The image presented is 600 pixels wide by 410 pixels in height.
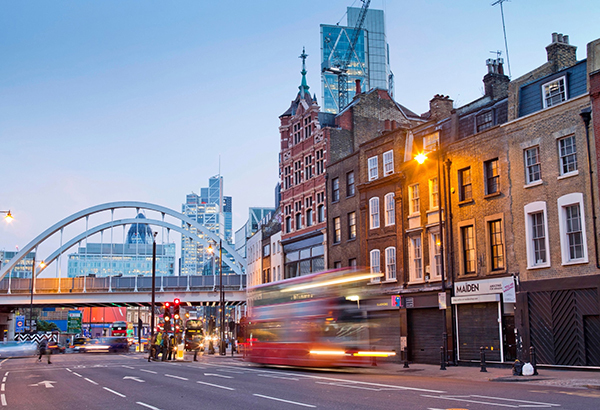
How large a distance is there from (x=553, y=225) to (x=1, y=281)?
73.3m

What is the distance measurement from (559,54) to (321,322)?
19.3 m

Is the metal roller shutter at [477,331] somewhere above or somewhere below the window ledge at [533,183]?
below

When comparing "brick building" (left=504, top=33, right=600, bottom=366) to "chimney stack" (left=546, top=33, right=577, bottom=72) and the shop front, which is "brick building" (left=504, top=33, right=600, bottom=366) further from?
"chimney stack" (left=546, top=33, right=577, bottom=72)

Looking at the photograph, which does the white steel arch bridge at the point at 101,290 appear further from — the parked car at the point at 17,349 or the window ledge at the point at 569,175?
the window ledge at the point at 569,175

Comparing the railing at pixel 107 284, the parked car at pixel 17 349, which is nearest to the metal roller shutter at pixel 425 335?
the parked car at pixel 17 349

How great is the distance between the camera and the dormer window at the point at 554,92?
29359 mm

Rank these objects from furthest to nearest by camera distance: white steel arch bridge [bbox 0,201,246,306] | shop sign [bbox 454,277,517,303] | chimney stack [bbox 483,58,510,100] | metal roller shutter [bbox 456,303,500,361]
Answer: white steel arch bridge [bbox 0,201,246,306] → chimney stack [bbox 483,58,510,100] → metal roller shutter [bbox 456,303,500,361] → shop sign [bbox 454,277,517,303]

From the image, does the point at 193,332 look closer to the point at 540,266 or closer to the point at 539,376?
the point at 540,266

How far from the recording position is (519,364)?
78.3ft

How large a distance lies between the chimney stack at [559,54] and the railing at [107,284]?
5970 centimetres

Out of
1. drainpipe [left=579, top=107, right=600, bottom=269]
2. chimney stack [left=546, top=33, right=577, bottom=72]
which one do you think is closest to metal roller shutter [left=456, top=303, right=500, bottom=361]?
drainpipe [left=579, top=107, right=600, bottom=269]

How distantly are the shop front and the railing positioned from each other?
5480 cm

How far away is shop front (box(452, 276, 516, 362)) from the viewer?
101 feet

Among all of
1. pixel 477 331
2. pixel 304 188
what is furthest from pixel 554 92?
pixel 304 188
